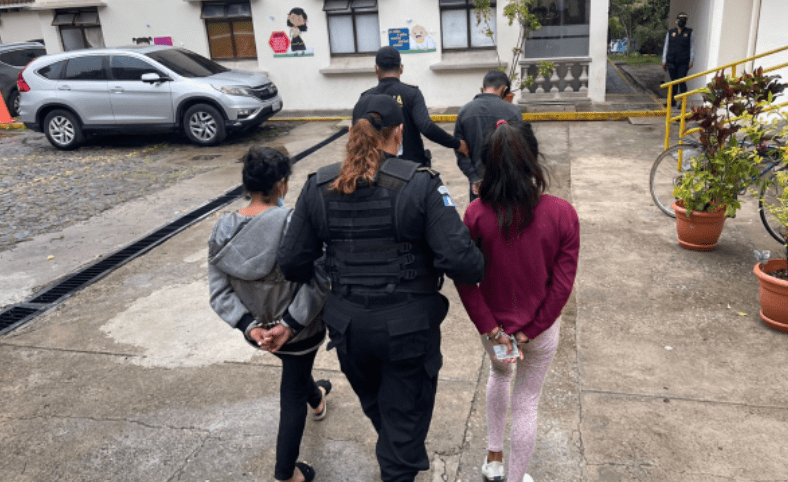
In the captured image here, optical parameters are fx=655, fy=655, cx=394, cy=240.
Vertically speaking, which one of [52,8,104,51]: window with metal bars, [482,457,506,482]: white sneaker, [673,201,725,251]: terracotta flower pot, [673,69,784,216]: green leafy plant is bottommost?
[482,457,506,482]: white sneaker

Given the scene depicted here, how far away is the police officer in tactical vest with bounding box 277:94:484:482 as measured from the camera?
7.78 ft

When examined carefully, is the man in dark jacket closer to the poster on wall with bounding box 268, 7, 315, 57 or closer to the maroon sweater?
the maroon sweater

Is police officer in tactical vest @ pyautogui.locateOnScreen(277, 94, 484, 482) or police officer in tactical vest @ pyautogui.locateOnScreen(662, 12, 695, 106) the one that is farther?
police officer in tactical vest @ pyautogui.locateOnScreen(662, 12, 695, 106)

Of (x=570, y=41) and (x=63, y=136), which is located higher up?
(x=570, y=41)

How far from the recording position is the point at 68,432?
3617 mm

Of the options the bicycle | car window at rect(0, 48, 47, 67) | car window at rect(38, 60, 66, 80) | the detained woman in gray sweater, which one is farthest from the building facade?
the detained woman in gray sweater

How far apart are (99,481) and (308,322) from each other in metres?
1.44

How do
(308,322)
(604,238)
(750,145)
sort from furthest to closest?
(604,238) → (750,145) → (308,322)

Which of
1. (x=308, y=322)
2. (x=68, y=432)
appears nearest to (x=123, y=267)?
(x=68, y=432)

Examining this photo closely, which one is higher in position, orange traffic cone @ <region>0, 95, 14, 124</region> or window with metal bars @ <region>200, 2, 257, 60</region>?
window with metal bars @ <region>200, 2, 257, 60</region>

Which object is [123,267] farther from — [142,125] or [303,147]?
[142,125]

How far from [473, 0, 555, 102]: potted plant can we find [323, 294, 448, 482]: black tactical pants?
1100 cm

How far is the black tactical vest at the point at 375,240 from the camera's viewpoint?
2373mm

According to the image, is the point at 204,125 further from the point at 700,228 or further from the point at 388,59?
the point at 700,228
